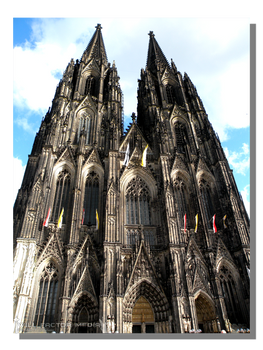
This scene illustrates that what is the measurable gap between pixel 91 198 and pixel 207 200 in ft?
35.8

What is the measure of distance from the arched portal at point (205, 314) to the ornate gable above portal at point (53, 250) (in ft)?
33.3

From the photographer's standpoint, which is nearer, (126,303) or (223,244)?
(126,303)

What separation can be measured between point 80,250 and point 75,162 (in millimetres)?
8675

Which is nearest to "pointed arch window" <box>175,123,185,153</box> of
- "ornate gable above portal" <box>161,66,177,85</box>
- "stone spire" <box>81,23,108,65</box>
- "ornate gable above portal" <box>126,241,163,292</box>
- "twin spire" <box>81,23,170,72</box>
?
"ornate gable above portal" <box>161,66,177,85</box>

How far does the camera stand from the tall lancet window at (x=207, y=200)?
22.1 metres

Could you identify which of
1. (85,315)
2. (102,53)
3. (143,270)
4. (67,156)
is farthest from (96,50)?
(85,315)

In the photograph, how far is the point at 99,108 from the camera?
27.9 meters

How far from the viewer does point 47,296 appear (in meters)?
16.3

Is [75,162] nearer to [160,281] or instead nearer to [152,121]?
[152,121]

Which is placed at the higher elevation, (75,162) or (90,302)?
(75,162)
